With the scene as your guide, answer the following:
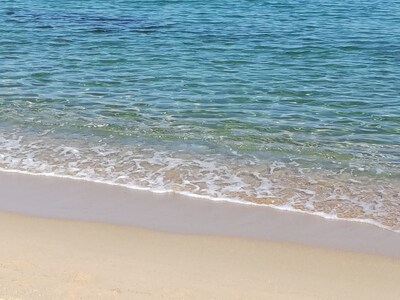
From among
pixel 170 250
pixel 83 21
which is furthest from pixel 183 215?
pixel 83 21

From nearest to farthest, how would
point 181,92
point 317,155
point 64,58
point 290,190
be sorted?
1. point 290,190
2. point 317,155
3. point 181,92
4. point 64,58

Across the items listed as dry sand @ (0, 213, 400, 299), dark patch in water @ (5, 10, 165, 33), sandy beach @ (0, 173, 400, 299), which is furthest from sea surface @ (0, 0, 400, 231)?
dry sand @ (0, 213, 400, 299)

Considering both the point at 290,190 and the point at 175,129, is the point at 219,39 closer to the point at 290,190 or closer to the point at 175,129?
the point at 175,129

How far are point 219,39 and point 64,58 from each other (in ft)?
11.3

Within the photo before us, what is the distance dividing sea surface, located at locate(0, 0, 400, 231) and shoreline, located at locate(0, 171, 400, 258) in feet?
0.72

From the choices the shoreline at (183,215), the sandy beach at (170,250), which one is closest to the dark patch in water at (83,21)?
the shoreline at (183,215)

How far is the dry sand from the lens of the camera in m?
5.10

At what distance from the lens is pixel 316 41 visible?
15562 mm

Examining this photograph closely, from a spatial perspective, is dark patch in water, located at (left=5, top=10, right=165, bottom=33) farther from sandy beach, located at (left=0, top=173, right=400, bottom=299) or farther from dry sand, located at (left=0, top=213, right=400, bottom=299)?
dry sand, located at (left=0, top=213, right=400, bottom=299)

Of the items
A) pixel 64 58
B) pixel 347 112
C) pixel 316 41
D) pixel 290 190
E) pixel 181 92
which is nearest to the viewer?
pixel 290 190

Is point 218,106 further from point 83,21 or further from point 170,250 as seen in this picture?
point 83,21

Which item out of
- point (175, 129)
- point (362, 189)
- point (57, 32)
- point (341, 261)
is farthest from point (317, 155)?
point (57, 32)

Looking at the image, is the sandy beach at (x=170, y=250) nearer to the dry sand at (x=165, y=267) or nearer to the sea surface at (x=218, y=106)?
the dry sand at (x=165, y=267)

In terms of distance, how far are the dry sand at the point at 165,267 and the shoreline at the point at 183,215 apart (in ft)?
0.62
